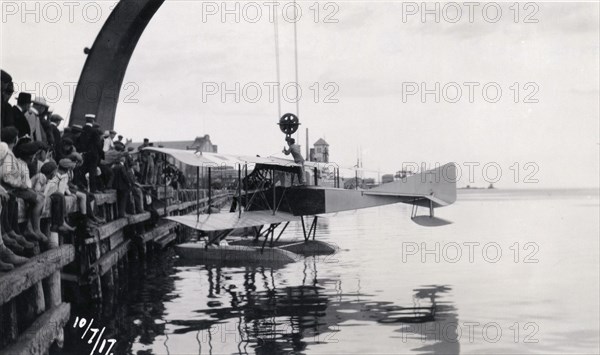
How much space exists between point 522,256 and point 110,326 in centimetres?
1741

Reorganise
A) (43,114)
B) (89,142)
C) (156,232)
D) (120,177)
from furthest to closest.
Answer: (156,232) < (120,177) < (89,142) < (43,114)

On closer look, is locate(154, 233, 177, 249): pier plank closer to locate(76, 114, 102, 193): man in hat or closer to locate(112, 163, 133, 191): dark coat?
locate(112, 163, 133, 191): dark coat

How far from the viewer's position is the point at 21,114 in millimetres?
10367

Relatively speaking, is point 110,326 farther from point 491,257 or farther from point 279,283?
point 491,257

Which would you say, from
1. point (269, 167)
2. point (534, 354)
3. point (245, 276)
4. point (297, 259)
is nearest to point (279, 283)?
point (245, 276)

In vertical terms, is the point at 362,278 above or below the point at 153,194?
below

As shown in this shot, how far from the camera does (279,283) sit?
17.1 m

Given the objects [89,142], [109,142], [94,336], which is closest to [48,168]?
[94,336]

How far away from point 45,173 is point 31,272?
13.3 ft

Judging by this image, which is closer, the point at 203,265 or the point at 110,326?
the point at 110,326

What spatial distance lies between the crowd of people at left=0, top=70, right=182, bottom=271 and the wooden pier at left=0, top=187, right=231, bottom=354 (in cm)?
22

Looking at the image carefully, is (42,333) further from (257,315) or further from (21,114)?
(257,315)

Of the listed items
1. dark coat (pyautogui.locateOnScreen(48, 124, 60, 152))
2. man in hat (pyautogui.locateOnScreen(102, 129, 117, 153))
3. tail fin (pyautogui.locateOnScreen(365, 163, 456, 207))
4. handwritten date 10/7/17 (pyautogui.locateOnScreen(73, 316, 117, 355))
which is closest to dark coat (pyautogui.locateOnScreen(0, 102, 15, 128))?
handwritten date 10/7/17 (pyautogui.locateOnScreen(73, 316, 117, 355))

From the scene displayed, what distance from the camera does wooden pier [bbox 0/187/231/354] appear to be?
690 cm
